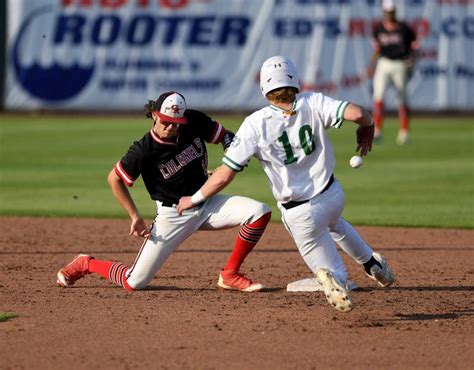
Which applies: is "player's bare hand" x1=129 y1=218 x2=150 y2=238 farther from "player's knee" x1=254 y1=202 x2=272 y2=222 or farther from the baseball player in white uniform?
"player's knee" x1=254 y1=202 x2=272 y2=222

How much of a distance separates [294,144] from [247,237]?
1.24 meters

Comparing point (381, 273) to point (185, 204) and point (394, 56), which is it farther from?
point (394, 56)

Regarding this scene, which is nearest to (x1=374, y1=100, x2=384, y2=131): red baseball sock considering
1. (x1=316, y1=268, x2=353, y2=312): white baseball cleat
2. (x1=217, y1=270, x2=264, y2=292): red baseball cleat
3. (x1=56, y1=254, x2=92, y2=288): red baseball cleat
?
(x1=217, y1=270, x2=264, y2=292): red baseball cleat

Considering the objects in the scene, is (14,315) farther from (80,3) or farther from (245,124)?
(80,3)

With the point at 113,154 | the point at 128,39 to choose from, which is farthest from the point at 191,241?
the point at 128,39

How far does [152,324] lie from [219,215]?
1.33 m

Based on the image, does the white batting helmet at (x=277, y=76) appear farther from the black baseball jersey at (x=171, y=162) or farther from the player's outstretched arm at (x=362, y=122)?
the black baseball jersey at (x=171, y=162)

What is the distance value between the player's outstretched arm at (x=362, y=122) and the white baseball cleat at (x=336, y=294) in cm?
97

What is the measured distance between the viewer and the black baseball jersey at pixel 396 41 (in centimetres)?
1981

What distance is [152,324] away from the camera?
6.83 m

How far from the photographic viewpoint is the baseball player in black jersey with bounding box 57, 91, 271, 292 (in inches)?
304

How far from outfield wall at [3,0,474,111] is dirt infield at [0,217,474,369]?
16418 millimetres

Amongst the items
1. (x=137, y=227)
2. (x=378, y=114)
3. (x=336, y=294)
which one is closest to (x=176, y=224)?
(x=137, y=227)

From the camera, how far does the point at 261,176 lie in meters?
15.8
